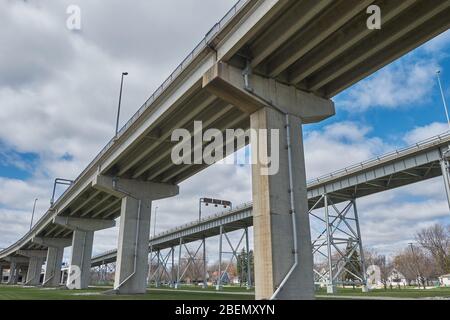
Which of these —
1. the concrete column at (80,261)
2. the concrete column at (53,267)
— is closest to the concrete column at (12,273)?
the concrete column at (53,267)

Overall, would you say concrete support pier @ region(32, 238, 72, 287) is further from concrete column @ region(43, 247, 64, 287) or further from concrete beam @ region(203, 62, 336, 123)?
concrete beam @ region(203, 62, 336, 123)

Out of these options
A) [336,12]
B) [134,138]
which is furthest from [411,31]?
[134,138]

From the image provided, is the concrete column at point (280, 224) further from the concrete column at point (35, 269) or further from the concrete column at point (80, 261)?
the concrete column at point (35, 269)

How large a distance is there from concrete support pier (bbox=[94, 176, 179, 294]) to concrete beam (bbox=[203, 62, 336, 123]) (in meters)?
19.3

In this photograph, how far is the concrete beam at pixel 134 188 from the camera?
1371 inches

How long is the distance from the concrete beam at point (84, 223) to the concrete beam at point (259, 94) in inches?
1641

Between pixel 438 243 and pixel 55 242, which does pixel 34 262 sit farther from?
pixel 438 243

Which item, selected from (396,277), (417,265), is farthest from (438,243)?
(396,277)

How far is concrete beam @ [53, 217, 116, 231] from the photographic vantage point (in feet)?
174

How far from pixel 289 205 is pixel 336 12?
27.1ft

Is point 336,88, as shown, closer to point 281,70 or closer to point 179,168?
point 281,70

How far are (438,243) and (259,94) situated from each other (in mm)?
74038

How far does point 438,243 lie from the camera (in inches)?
3017

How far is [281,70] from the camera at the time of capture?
18.5 metres
